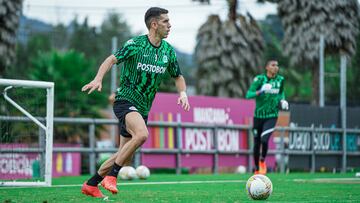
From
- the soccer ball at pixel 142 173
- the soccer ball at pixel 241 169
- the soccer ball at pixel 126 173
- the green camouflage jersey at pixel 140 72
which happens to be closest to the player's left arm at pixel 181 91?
the green camouflage jersey at pixel 140 72

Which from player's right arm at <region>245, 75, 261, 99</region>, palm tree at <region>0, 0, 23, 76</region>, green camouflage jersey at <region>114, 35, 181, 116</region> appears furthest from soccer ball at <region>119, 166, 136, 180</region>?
palm tree at <region>0, 0, 23, 76</region>

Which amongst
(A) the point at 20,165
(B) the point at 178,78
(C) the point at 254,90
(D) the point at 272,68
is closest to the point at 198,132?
(C) the point at 254,90

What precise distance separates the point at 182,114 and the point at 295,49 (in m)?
15.2

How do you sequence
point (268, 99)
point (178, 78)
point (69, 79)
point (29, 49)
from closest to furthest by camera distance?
point (178, 78) → point (268, 99) → point (69, 79) → point (29, 49)

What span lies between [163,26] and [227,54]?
2994 centimetres

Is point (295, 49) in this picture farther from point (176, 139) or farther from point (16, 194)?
point (16, 194)

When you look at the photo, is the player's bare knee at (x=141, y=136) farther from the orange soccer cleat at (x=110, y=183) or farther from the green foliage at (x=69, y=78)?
the green foliage at (x=69, y=78)

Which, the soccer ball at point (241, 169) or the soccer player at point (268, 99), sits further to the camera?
the soccer ball at point (241, 169)

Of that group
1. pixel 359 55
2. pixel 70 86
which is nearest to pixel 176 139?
pixel 70 86

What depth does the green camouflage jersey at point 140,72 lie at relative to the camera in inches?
395

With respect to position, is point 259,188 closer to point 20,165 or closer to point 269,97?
point 269,97

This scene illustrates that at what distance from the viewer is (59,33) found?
88.2 meters

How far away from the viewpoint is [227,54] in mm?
39938

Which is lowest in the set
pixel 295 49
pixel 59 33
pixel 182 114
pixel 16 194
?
pixel 16 194
